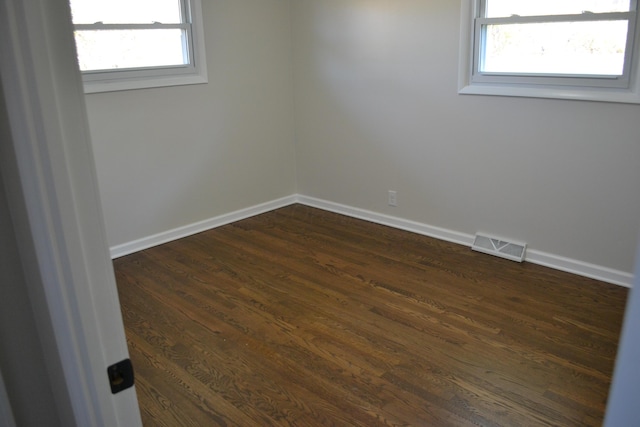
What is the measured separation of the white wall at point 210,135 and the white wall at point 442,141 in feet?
0.89

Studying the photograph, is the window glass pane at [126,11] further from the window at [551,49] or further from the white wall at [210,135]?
the window at [551,49]

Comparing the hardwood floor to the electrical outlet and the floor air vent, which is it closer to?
the floor air vent

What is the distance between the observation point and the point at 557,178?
11.6 ft

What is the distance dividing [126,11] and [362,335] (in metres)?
2.70

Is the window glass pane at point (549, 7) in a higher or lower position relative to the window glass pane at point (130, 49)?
higher

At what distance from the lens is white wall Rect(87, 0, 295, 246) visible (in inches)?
153

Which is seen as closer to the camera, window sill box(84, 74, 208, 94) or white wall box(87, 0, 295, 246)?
window sill box(84, 74, 208, 94)

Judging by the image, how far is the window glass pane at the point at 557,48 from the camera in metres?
3.21

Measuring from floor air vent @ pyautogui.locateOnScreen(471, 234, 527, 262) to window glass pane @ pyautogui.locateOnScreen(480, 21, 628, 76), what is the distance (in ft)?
3.79

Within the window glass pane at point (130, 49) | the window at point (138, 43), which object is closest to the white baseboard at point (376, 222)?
the window at point (138, 43)

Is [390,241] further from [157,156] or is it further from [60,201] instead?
[60,201]

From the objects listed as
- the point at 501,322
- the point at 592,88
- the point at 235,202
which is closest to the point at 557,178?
the point at 592,88

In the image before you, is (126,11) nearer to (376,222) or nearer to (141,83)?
(141,83)

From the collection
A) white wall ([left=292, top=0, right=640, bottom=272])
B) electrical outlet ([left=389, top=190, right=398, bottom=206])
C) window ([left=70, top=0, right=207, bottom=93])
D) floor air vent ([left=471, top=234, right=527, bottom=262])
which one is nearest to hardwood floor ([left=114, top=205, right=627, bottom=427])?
floor air vent ([left=471, top=234, right=527, bottom=262])
